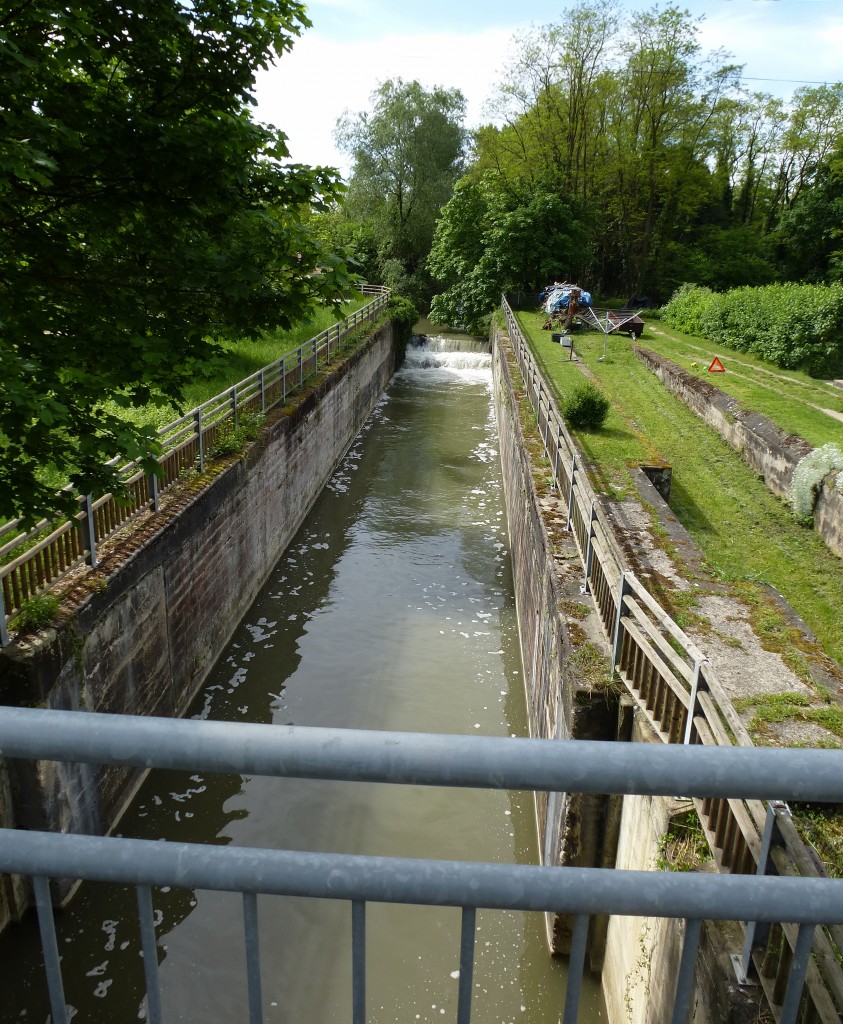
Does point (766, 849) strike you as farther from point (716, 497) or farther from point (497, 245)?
point (497, 245)

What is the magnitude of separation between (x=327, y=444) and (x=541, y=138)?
31405 mm

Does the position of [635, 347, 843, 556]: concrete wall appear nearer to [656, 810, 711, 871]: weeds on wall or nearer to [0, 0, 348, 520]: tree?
[656, 810, 711, 871]: weeds on wall

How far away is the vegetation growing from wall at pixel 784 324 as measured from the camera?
22.5m

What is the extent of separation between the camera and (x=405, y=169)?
43.9 m

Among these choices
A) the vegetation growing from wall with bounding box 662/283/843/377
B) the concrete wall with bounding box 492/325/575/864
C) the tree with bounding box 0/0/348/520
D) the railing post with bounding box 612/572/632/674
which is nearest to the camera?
the tree with bounding box 0/0/348/520

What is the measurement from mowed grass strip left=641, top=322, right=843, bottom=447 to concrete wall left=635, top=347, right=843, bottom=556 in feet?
1.06

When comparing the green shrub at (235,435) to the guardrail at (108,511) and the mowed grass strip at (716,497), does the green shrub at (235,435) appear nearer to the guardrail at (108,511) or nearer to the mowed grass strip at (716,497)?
the guardrail at (108,511)

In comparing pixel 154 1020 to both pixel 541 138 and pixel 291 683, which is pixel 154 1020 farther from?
pixel 541 138

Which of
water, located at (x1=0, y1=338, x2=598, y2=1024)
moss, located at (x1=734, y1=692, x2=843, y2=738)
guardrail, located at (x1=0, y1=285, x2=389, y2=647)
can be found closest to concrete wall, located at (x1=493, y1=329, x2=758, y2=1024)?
water, located at (x1=0, y1=338, x2=598, y2=1024)

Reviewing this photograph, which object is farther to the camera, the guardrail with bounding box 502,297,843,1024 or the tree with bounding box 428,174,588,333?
the tree with bounding box 428,174,588,333

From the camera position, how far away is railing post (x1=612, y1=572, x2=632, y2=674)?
6203 millimetres

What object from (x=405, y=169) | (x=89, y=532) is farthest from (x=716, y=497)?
(x=405, y=169)

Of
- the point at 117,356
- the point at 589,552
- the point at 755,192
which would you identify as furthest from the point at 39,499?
the point at 755,192

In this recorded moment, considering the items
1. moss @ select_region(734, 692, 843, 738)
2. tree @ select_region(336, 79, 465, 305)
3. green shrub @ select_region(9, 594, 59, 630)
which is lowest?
moss @ select_region(734, 692, 843, 738)
